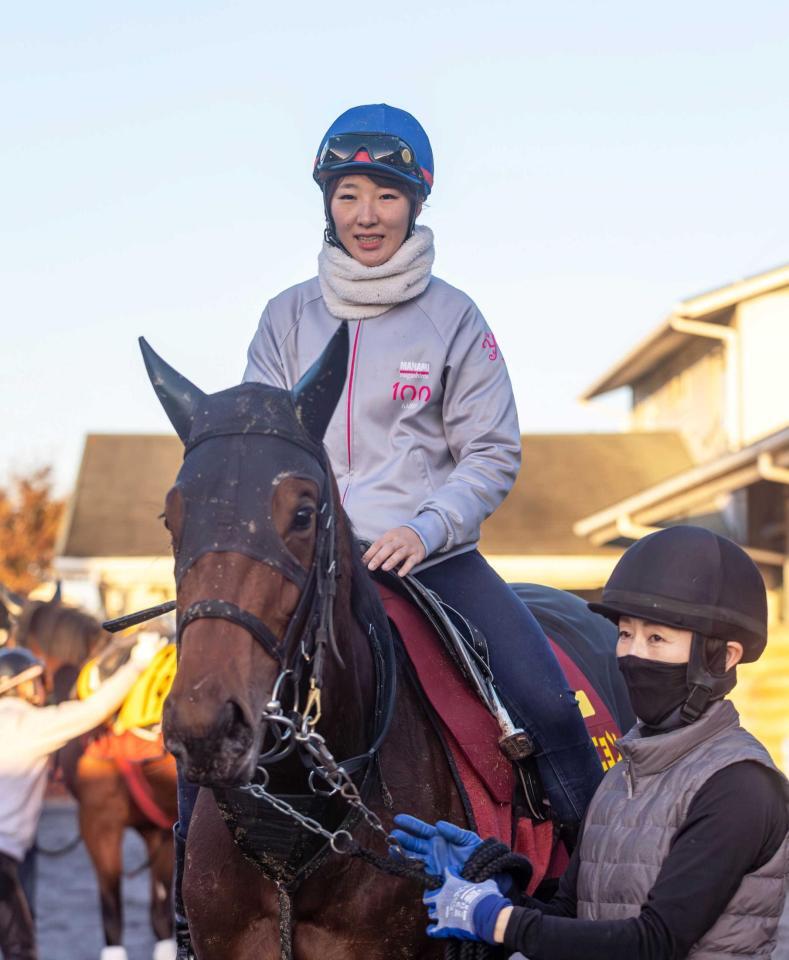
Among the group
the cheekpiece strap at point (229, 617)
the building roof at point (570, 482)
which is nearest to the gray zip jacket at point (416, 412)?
the cheekpiece strap at point (229, 617)

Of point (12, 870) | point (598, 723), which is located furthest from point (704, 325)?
point (598, 723)

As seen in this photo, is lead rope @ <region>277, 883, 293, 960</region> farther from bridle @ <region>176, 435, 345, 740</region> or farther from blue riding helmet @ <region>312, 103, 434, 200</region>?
blue riding helmet @ <region>312, 103, 434, 200</region>

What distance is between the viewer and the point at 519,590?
6.05 m

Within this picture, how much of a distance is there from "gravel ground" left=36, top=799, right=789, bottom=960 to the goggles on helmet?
6.31 metres

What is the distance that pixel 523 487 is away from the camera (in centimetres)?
2859

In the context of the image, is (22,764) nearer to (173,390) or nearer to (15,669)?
(15,669)

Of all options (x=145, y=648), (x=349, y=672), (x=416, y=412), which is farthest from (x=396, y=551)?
(x=145, y=648)

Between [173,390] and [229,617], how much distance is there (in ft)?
2.30

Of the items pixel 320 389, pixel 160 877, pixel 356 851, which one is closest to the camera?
pixel 320 389

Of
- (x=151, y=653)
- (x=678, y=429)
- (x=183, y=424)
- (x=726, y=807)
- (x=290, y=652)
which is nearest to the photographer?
(x=726, y=807)

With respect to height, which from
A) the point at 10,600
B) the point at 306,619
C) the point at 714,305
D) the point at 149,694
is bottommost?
the point at 149,694

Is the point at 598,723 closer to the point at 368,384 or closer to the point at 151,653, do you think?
the point at 368,384

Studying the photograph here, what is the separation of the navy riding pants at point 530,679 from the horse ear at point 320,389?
105 centimetres

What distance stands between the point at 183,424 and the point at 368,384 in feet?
2.85
